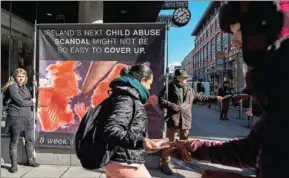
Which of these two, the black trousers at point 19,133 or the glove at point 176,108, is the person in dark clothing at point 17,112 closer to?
the black trousers at point 19,133

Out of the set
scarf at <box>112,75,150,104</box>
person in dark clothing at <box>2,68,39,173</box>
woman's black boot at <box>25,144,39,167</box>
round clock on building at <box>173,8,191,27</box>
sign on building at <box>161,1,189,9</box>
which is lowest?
woman's black boot at <box>25,144,39,167</box>

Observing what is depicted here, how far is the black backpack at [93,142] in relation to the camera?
268cm

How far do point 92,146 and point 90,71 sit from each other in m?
3.33

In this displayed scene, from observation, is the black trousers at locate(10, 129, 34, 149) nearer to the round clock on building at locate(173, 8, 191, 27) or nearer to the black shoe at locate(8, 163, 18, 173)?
the black shoe at locate(8, 163, 18, 173)

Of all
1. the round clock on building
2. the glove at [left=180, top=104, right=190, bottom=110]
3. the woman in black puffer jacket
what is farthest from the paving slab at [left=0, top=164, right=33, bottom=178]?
the round clock on building

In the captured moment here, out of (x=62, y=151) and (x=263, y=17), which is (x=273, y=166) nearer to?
(x=263, y=17)

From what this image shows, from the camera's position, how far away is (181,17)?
14.0 meters

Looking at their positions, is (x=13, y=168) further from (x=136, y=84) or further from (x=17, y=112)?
(x=136, y=84)

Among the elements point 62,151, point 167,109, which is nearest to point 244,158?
point 167,109

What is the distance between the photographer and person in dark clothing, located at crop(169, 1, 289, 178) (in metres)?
1.12

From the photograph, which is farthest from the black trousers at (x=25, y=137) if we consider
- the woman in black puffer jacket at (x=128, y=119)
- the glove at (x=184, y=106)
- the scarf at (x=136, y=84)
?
the scarf at (x=136, y=84)

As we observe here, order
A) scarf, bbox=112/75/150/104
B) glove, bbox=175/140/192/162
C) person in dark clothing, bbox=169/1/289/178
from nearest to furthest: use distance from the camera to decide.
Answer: person in dark clothing, bbox=169/1/289/178
glove, bbox=175/140/192/162
scarf, bbox=112/75/150/104

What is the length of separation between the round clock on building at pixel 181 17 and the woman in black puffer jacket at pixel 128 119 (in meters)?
11.2

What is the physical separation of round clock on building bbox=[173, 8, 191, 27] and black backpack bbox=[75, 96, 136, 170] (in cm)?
1161
